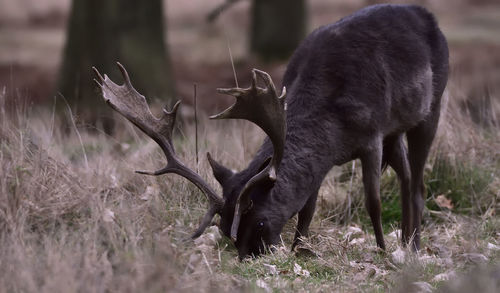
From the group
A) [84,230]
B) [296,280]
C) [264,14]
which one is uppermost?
[84,230]

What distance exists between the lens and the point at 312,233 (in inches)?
293

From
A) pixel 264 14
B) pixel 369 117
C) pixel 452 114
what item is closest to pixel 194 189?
pixel 369 117

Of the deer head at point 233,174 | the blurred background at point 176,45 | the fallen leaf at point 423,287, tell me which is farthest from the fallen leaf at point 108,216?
the fallen leaf at point 423,287

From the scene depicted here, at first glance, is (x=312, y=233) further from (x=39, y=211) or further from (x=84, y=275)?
(x=84, y=275)

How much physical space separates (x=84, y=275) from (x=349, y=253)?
8.13ft

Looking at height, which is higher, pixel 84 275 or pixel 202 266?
pixel 84 275

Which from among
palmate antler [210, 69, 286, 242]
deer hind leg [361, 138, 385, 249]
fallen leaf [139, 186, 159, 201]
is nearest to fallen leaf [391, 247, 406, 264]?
deer hind leg [361, 138, 385, 249]

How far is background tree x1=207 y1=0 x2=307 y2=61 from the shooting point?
1877cm

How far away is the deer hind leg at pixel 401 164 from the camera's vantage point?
7816 millimetres

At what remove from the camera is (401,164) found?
26.0 ft

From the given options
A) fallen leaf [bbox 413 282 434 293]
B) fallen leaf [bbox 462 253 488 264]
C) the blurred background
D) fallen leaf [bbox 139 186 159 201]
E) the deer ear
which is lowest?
the blurred background

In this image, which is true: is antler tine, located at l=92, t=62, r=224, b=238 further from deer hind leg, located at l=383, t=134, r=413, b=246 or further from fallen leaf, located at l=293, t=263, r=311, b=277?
deer hind leg, located at l=383, t=134, r=413, b=246

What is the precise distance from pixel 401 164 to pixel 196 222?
2010 mm

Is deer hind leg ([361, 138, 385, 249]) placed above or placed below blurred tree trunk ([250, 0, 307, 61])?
above
